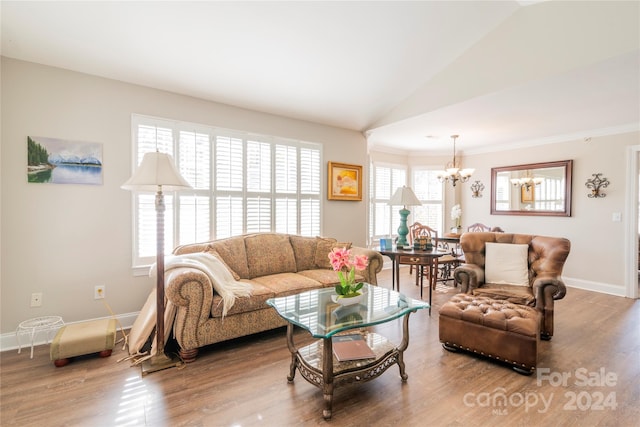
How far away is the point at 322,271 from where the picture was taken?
3617 mm

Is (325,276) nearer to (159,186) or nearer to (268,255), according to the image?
(268,255)

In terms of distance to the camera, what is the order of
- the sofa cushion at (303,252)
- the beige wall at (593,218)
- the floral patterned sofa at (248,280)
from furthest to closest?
the beige wall at (593,218) → the sofa cushion at (303,252) → the floral patterned sofa at (248,280)

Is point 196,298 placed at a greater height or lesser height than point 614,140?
lesser

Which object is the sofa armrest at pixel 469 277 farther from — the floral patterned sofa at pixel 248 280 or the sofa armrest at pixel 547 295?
the floral patterned sofa at pixel 248 280

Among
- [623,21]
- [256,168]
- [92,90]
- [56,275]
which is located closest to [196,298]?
[56,275]

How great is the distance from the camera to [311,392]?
200cm

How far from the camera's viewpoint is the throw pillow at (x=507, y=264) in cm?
318

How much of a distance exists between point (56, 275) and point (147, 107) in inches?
73.8

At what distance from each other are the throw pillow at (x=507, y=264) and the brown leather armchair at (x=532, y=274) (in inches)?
2.4

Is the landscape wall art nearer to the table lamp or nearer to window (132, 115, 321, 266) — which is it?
window (132, 115, 321, 266)

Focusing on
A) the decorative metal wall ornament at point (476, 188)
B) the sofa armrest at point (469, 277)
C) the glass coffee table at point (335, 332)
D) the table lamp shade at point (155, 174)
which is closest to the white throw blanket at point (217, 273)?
the glass coffee table at point (335, 332)

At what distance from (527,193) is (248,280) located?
200 inches

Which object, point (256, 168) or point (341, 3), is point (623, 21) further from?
point (256, 168)

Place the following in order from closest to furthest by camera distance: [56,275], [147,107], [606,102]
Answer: [56,275] < [147,107] < [606,102]
